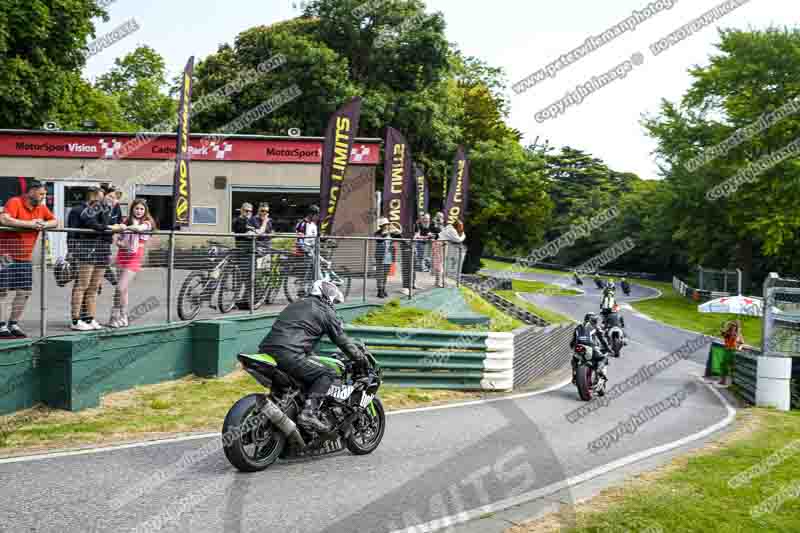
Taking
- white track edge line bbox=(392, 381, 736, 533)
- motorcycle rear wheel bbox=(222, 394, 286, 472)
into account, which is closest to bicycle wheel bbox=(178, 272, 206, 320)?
motorcycle rear wheel bbox=(222, 394, 286, 472)

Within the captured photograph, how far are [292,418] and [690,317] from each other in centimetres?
4189

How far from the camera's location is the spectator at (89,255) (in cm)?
969

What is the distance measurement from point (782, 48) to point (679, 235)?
1481cm

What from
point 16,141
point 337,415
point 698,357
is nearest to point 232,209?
point 16,141

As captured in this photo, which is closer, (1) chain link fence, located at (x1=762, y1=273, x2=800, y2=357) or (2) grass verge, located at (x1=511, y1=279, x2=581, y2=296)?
(1) chain link fence, located at (x1=762, y1=273, x2=800, y2=357)

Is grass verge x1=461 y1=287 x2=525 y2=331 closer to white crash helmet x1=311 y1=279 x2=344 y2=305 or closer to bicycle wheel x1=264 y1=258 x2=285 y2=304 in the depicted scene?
bicycle wheel x1=264 y1=258 x2=285 y2=304

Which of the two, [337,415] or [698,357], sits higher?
[337,415]

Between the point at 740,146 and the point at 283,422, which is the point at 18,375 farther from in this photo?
the point at 740,146

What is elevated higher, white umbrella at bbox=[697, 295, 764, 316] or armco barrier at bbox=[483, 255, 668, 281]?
white umbrella at bbox=[697, 295, 764, 316]

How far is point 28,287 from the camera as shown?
29.6 ft

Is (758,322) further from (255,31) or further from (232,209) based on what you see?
(255,31)

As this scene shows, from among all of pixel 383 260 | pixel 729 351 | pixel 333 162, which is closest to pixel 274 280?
pixel 383 260

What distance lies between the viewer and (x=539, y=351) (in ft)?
55.5

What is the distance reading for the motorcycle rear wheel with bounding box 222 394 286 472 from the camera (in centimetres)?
700
